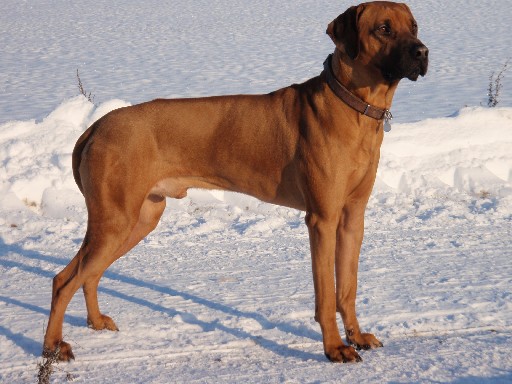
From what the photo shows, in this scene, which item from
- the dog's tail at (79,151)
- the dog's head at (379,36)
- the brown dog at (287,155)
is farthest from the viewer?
the dog's tail at (79,151)

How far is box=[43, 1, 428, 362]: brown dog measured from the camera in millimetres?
4172

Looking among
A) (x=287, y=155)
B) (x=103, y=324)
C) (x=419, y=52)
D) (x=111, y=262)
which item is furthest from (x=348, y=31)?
(x=103, y=324)

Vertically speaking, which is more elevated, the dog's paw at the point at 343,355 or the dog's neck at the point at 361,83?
the dog's neck at the point at 361,83

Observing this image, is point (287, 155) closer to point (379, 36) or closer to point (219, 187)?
point (219, 187)

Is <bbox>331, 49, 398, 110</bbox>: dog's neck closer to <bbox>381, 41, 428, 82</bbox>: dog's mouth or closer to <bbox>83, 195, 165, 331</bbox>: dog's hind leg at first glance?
<bbox>381, 41, 428, 82</bbox>: dog's mouth

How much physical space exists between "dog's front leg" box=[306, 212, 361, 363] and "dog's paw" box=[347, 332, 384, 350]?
0.72 ft

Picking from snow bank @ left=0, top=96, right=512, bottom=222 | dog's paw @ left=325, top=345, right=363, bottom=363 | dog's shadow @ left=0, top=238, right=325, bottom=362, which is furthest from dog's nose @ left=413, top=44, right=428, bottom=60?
snow bank @ left=0, top=96, right=512, bottom=222

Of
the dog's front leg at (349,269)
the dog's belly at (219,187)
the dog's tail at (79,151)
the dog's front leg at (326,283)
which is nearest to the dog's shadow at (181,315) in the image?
the dog's front leg at (326,283)

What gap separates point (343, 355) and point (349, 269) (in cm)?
55

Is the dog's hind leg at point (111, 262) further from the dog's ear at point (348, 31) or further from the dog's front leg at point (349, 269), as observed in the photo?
the dog's ear at point (348, 31)

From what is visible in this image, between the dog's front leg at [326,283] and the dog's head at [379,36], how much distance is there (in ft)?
2.80

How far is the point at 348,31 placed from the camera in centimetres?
414

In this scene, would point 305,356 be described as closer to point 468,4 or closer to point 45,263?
point 45,263

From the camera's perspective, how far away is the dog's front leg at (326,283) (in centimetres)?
419
